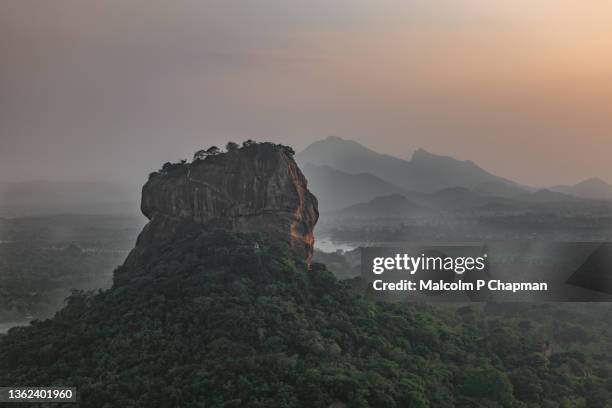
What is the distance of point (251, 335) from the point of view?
2756 cm

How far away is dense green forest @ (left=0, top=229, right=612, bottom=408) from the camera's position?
24.1 meters

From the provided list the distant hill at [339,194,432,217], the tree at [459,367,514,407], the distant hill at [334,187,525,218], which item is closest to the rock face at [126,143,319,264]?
the tree at [459,367,514,407]

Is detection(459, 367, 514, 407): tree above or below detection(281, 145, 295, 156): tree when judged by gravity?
below

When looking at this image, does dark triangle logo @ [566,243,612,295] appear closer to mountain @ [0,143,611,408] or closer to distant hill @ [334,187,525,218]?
mountain @ [0,143,611,408]

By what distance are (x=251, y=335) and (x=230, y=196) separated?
1217cm

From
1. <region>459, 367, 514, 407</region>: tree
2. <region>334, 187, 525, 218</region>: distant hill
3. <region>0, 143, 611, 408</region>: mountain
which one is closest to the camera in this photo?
<region>0, 143, 611, 408</region>: mountain

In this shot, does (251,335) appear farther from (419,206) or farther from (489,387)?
(419,206)

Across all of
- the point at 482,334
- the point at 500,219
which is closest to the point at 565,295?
the point at 482,334

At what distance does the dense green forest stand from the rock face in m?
1.86

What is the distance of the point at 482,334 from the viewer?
42.7m

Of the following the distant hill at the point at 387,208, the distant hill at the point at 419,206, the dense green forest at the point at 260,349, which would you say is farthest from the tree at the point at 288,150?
the distant hill at the point at 387,208

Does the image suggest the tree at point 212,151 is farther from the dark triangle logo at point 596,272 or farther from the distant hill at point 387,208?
the distant hill at point 387,208

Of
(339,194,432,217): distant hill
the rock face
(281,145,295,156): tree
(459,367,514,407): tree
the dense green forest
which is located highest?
(339,194,432,217): distant hill

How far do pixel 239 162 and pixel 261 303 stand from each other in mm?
11181
